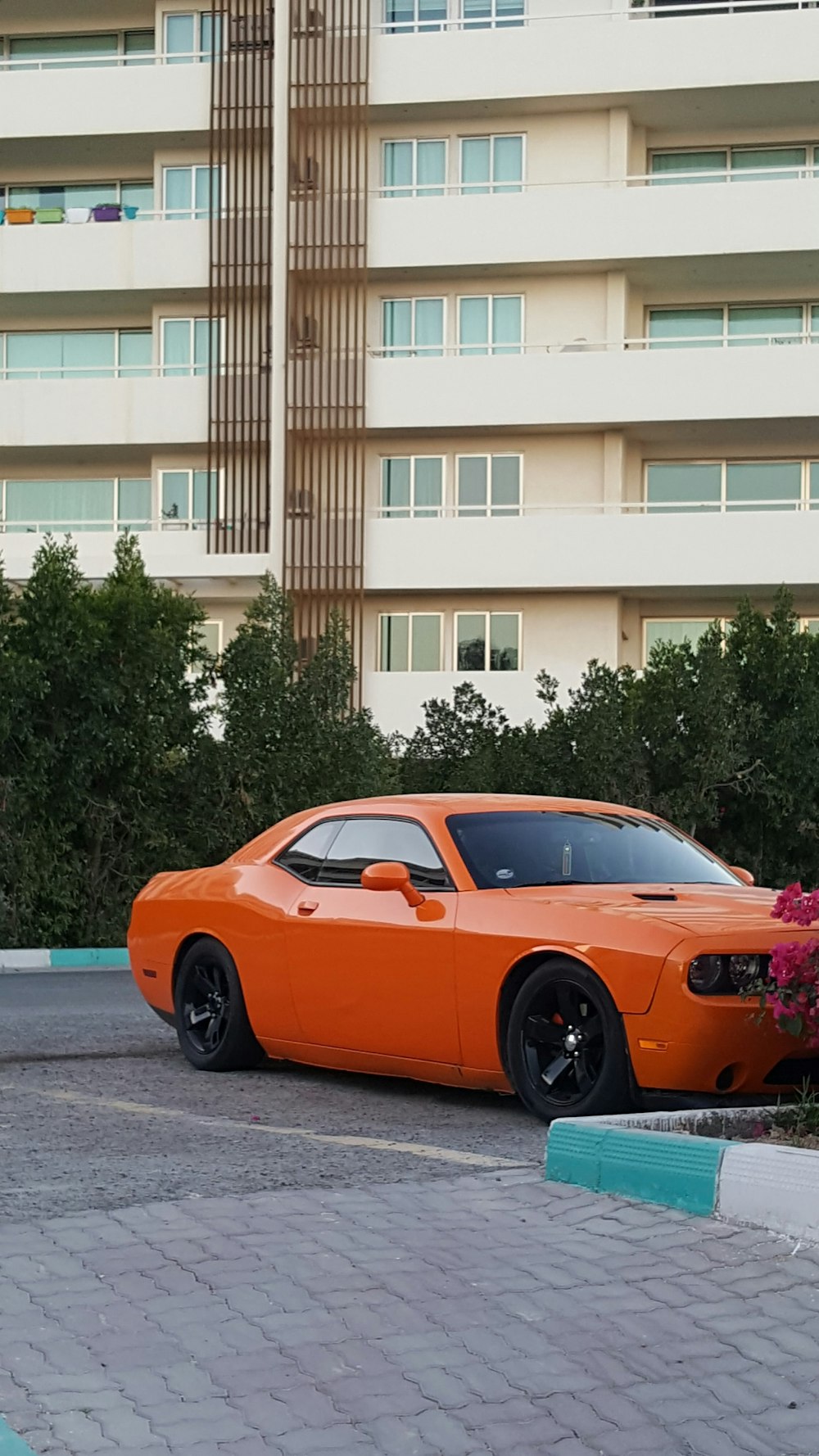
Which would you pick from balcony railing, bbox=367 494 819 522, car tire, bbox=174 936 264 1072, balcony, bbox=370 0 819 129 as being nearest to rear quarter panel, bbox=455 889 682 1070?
car tire, bbox=174 936 264 1072

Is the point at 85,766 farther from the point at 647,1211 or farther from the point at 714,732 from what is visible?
the point at 647,1211

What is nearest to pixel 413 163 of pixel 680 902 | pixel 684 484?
pixel 684 484

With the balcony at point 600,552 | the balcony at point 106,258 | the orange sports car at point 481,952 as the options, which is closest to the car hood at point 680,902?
the orange sports car at point 481,952

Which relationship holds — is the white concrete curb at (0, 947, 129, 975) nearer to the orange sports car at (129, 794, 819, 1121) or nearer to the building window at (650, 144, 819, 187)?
the orange sports car at (129, 794, 819, 1121)

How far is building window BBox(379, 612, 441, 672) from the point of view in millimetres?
37938

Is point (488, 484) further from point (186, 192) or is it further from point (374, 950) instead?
point (374, 950)

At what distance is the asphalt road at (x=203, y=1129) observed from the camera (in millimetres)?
6438

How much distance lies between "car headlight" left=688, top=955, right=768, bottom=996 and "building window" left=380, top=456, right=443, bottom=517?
3126 centimetres

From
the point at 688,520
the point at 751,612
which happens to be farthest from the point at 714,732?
the point at 688,520

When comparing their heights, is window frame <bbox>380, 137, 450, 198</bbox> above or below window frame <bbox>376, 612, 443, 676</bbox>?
above

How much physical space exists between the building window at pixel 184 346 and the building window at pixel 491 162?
238 inches

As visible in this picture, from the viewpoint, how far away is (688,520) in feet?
118

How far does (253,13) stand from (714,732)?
73.6 ft

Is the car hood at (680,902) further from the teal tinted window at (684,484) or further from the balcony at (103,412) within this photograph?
the balcony at (103,412)
